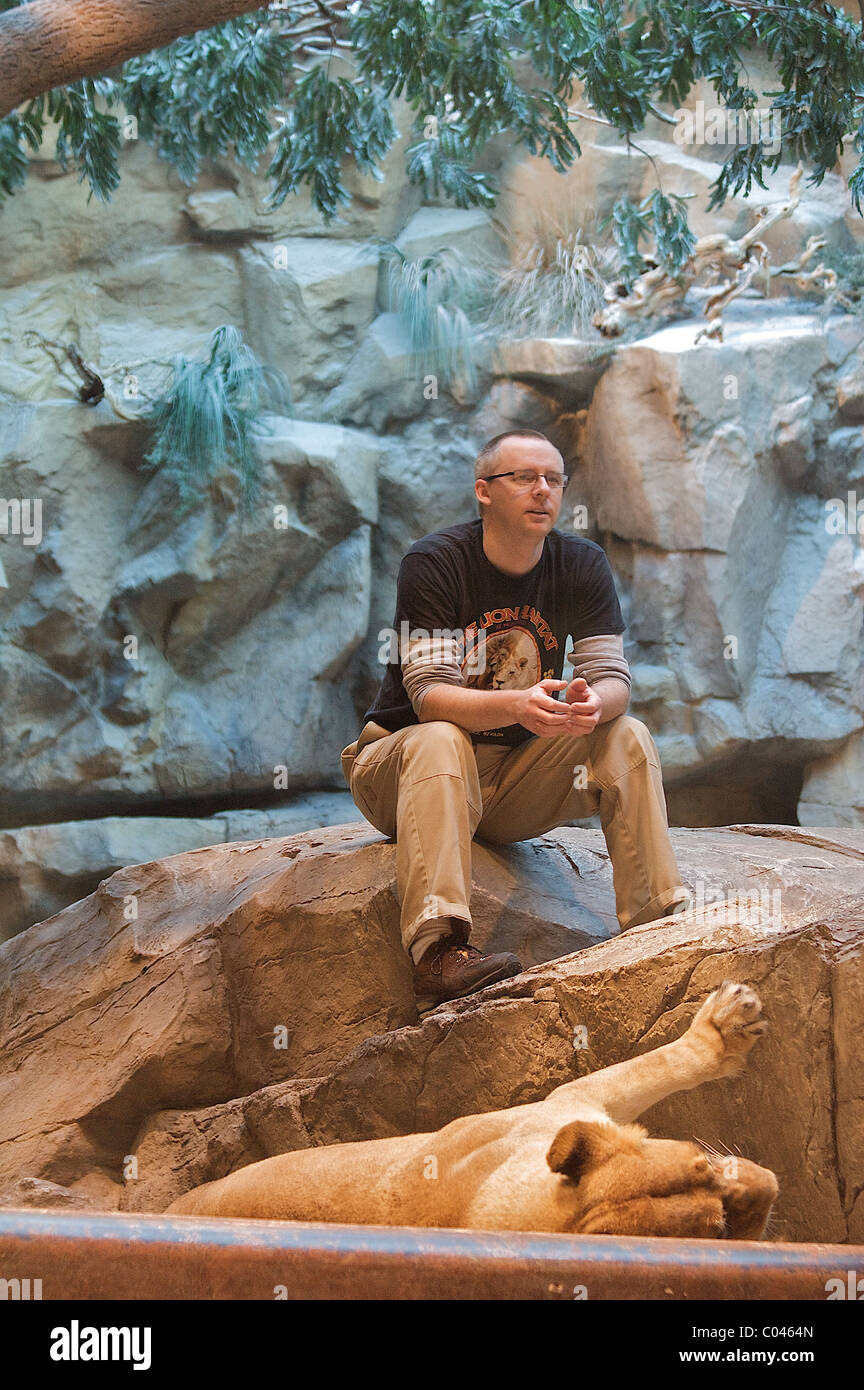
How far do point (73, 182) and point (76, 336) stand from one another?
3.98 ft

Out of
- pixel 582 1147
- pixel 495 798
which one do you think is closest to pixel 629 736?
pixel 495 798

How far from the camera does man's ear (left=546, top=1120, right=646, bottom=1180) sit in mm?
2078

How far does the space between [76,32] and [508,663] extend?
3434 mm

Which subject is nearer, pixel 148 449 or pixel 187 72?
A: pixel 187 72

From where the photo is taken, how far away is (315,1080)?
3307 mm

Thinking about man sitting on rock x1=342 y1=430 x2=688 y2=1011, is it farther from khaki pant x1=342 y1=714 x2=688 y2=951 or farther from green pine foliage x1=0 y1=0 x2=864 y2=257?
green pine foliage x1=0 y1=0 x2=864 y2=257

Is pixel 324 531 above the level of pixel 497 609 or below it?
above

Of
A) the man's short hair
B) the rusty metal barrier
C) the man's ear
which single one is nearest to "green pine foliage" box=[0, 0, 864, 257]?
the man's short hair

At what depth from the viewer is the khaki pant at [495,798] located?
125 inches

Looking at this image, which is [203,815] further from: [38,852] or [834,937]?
[834,937]

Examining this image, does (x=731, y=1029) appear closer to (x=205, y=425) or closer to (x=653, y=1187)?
(x=653, y=1187)

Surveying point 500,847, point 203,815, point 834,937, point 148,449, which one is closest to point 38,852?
point 203,815

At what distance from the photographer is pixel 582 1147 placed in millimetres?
2080

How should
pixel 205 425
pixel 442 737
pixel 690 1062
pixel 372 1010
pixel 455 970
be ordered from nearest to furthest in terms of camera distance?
pixel 690 1062 → pixel 455 970 → pixel 442 737 → pixel 372 1010 → pixel 205 425
